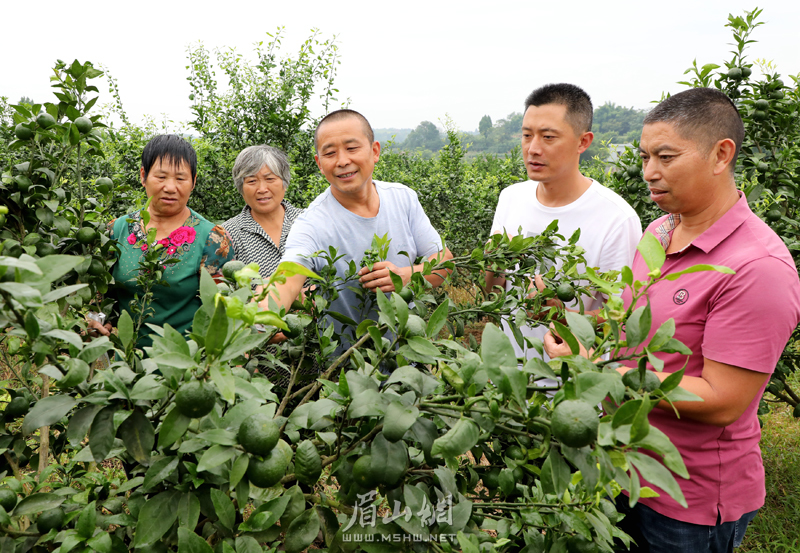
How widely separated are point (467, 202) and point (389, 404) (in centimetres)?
584

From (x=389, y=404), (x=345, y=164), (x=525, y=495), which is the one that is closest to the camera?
(x=389, y=404)

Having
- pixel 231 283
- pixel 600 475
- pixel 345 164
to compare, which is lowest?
pixel 600 475

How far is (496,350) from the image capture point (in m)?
0.81

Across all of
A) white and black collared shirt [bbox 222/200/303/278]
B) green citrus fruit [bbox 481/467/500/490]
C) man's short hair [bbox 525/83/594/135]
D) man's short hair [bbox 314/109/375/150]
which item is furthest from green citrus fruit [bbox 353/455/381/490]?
white and black collared shirt [bbox 222/200/303/278]

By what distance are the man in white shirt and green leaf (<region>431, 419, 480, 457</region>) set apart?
60.7 inches

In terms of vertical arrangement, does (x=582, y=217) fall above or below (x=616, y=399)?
above

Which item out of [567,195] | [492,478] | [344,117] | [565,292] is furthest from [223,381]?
[567,195]

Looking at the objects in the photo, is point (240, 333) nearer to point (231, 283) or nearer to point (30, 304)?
point (30, 304)

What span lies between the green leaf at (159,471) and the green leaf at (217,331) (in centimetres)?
24

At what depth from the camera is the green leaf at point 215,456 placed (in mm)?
698

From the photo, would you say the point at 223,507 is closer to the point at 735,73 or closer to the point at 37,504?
the point at 37,504

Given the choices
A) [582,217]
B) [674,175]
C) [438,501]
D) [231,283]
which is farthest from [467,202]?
[438,501]

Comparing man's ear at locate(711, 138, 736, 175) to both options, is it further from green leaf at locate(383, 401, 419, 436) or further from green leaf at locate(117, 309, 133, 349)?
green leaf at locate(117, 309, 133, 349)

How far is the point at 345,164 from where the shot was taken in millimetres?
2238
